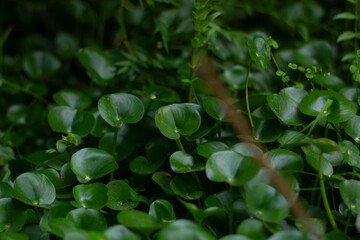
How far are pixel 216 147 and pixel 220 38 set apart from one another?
22.4 inches

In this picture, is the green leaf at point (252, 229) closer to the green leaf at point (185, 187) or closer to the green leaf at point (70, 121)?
the green leaf at point (185, 187)

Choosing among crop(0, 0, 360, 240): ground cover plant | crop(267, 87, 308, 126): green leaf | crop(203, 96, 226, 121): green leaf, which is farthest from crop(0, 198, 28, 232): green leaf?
crop(267, 87, 308, 126): green leaf

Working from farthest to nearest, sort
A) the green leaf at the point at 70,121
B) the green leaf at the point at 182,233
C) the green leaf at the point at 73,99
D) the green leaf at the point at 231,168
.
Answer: the green leaf at the point at 73,99, the green leaf at the point at 70,121, the green leaf at the point at 231,168, the green leaf at the point at 182,233

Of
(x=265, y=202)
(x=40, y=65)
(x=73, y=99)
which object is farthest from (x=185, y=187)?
(x=40, y=65)

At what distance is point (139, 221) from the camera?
0.59m

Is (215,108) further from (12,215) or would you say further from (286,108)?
(12,215)

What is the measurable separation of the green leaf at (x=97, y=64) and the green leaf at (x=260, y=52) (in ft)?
1.42

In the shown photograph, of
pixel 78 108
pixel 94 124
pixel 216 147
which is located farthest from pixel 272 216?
pixel 78 108

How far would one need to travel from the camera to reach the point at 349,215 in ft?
2.06

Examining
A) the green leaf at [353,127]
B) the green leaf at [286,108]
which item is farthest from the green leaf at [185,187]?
the green leaf at [353,127]

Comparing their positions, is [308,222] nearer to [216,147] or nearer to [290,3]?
[216,147]

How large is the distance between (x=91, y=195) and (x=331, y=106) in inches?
19.9

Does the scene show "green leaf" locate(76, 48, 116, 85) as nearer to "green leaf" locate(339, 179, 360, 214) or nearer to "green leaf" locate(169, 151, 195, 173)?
"green leaf" locate(169, 151, 195, 173)

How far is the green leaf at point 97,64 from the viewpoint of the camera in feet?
3.28
